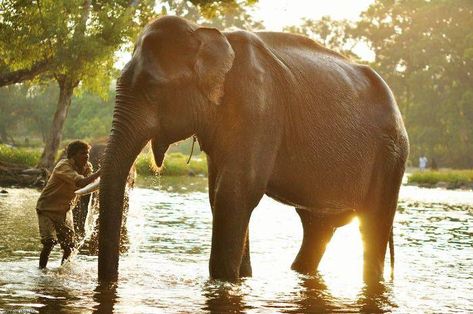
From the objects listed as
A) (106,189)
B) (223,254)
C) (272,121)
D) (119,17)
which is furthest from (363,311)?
(119,17)

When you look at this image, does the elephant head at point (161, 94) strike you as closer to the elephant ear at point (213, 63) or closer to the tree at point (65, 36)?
the elephant ear at point (213, 63)

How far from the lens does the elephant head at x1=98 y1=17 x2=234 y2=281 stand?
655 cm

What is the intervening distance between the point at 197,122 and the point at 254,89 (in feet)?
1.71

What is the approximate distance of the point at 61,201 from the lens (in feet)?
28.3

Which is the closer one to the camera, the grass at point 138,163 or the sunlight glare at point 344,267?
the sunlight glare at point 344,267

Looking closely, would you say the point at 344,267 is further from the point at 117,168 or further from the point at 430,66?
the point at 430,66

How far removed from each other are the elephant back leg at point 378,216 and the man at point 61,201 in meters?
2.64

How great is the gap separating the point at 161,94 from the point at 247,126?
72cm

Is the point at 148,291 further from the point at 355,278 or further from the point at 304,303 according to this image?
the point at 355,278

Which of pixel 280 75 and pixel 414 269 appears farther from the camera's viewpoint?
pixel 414 269

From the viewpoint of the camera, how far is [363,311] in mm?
6844

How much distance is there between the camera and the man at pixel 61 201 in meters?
8.50

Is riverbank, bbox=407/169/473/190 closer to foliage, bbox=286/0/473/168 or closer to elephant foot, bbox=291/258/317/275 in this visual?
foliage, bbox=286/0/473/168

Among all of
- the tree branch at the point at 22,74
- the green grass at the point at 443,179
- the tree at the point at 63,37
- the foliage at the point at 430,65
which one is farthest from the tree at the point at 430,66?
the tree branch at the point at 22,74
